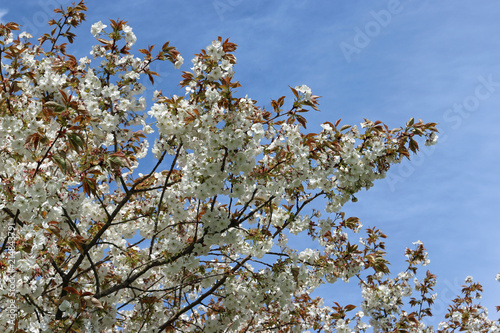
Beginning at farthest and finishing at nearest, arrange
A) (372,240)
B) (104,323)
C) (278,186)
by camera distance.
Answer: (372,240)
(104,323)
(278,186)

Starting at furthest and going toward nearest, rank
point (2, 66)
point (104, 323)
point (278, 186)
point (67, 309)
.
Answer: point (2, 66), point (104, 323), point (278, 186), point (67, 309)

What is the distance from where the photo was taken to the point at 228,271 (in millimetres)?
5141

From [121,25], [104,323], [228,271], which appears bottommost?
[104,323]

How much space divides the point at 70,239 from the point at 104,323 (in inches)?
46.7

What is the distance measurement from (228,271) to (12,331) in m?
2.16

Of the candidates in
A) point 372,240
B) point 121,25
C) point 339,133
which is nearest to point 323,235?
point 372,240

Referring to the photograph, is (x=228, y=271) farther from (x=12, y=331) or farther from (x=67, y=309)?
(x=12, y=331)

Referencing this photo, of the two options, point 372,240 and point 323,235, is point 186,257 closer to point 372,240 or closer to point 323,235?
point 323,235

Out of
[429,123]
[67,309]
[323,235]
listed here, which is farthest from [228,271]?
[429,123]

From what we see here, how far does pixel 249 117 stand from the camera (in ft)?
13.4

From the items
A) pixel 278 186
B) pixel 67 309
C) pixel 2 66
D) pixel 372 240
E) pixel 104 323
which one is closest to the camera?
pixel 67 309

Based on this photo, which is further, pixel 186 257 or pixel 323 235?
pixel 323 235

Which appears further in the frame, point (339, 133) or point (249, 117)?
point (339, 133)

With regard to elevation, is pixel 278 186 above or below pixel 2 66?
below
